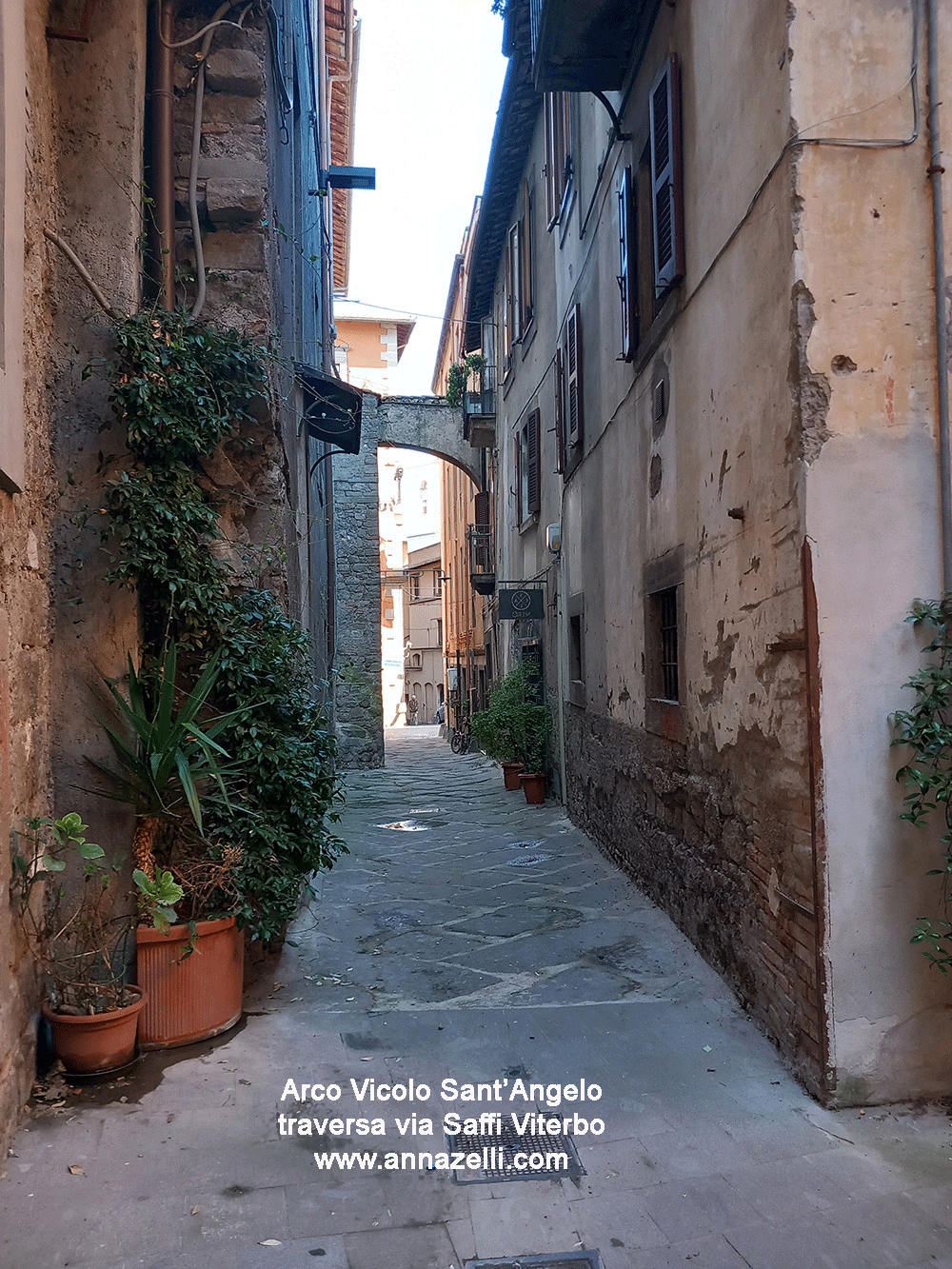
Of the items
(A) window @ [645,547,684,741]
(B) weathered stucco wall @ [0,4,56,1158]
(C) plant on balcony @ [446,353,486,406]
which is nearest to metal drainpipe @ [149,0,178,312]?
(B) weathered stucco wall @ [0,4,56,1158]

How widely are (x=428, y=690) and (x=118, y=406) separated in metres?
38.0

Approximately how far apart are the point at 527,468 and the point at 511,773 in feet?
13.9

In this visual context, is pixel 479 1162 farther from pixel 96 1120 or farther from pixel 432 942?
pixel 432 942

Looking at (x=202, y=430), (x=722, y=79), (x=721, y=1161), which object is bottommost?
(x=721, y=1161)

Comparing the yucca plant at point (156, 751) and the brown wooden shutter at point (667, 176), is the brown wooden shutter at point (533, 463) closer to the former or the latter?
the brown wooden shutter at point (667, 176)

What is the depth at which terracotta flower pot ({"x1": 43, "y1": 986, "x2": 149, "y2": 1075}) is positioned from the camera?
3553 mm

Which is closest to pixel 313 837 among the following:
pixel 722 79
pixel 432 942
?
pixel 432 942

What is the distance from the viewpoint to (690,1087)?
3623 millimetres

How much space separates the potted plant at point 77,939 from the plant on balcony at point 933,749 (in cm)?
305

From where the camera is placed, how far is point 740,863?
4.41 metres

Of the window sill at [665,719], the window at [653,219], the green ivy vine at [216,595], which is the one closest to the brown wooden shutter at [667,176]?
the window at [653,219]

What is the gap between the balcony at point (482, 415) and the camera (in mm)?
16875

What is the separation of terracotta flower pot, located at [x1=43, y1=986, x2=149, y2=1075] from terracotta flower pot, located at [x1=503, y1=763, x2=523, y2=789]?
8698 mm

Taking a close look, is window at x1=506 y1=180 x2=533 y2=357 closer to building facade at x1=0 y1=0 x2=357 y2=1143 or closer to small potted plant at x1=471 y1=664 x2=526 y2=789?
small potted plant at x1=471 y1=664 x2=526 y2=789
